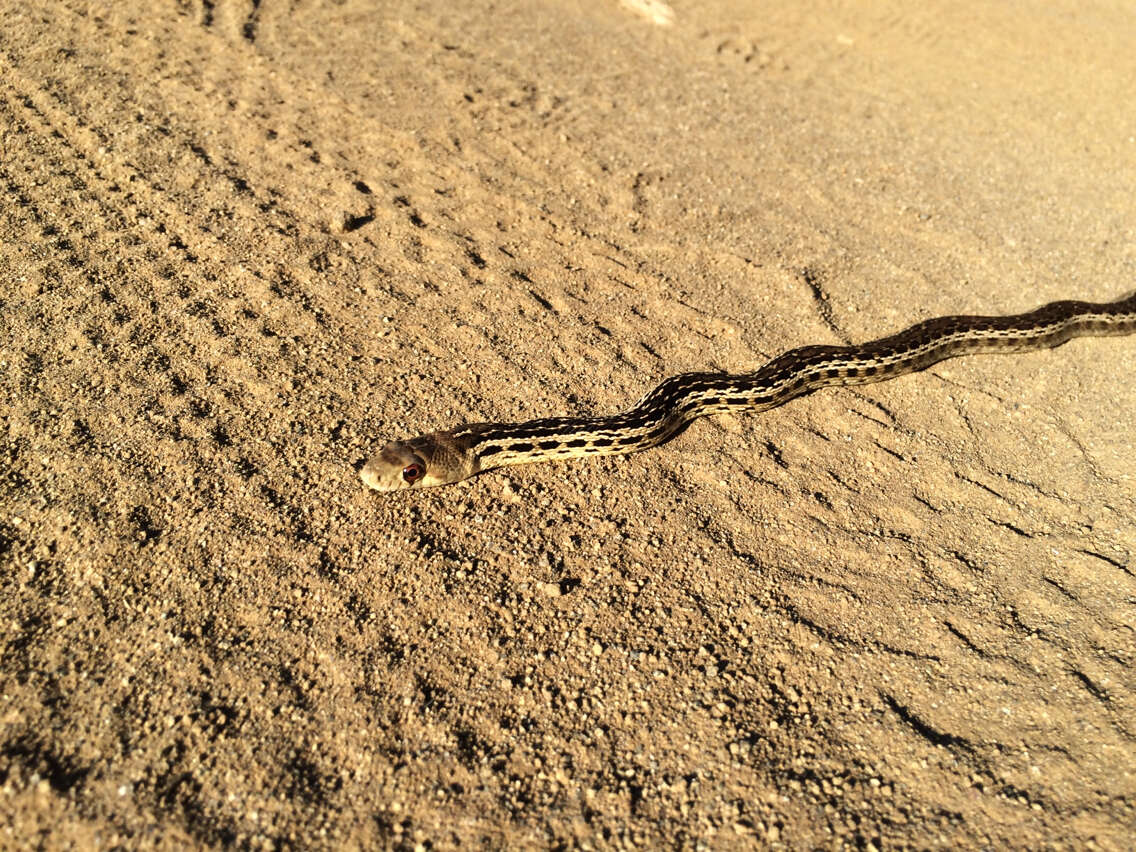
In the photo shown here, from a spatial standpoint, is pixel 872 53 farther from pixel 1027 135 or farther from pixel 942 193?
pixel 942 193

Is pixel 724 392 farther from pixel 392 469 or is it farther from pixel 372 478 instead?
pixel 372 478

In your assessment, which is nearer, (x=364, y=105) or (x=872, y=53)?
(x=364, y=105)

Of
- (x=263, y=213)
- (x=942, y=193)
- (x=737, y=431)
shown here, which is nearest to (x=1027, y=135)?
(x=942, y=193)

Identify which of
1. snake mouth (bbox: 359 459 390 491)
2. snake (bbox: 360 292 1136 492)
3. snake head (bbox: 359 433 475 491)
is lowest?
snake mouth (bbox: 359 459 390 491)

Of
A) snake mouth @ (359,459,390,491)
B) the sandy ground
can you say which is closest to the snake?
snake mouth @ (359,459,390,491)

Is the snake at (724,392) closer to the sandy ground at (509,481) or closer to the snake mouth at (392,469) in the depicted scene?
the snake mouth at (392,469)

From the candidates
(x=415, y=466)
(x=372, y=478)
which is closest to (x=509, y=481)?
(x=415, y=466)

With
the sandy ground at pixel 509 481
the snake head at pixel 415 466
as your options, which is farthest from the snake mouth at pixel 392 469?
the sandy ground at pixel 509 481

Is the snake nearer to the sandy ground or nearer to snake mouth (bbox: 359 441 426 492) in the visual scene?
snake mouth (bbox: 359 441 426 492)
